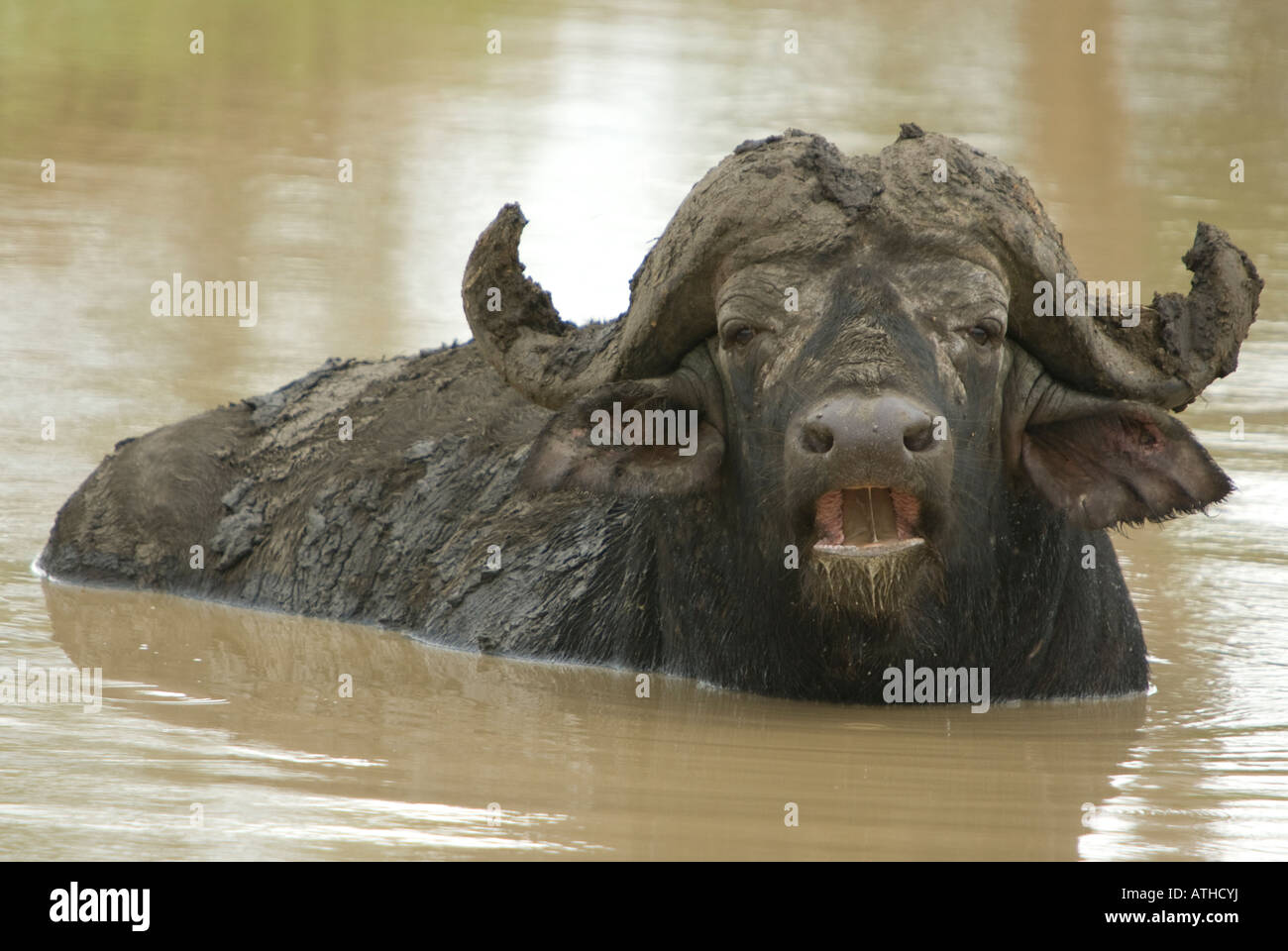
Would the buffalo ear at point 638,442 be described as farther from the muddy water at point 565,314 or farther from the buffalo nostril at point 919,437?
the buffalo nostril at point 919,437

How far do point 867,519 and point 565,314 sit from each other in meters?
8.56

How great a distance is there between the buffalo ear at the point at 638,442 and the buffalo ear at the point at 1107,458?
1046mm

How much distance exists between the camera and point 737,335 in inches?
265

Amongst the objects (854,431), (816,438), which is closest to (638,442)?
(816,438)

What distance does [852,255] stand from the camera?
659 cm

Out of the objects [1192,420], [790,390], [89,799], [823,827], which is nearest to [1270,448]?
[1192,420]

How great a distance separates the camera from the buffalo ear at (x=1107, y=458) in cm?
674

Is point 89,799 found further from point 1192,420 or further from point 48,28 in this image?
point 48,28

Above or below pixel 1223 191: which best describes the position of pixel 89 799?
below

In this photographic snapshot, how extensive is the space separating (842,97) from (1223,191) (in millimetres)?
5601

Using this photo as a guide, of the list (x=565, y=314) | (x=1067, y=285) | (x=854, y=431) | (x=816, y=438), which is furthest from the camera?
(x=565, y=314)

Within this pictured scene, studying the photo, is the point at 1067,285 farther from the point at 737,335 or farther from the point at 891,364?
the point at 737,335

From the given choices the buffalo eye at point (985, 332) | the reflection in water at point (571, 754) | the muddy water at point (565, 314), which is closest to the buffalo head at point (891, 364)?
the buffalo eye at point (985, 332)

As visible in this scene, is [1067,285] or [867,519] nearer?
[867,519]
